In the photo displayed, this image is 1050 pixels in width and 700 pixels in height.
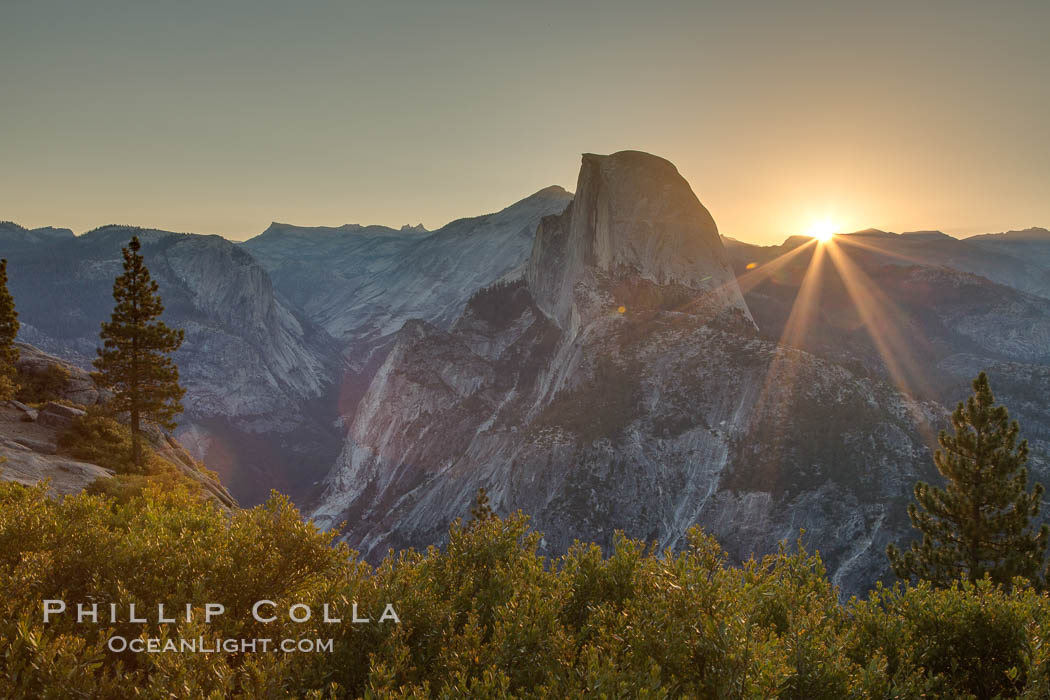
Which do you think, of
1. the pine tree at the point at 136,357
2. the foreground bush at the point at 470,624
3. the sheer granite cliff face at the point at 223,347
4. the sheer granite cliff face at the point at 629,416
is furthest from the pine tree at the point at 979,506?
the sheer granite cliff face at the point at 223,347

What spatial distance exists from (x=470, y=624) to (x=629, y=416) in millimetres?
54877

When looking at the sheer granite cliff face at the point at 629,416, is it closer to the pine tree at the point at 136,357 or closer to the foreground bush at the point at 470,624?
the pine tree at the point at 136,357

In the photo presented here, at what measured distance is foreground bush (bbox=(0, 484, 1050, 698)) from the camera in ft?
25.9

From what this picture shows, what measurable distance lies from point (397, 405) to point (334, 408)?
81.9m

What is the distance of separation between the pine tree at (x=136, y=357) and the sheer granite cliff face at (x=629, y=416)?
1409 inches

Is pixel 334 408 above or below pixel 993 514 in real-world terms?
below

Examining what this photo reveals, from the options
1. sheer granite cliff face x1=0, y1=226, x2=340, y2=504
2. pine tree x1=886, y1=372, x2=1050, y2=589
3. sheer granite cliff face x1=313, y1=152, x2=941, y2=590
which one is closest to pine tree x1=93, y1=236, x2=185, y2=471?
sheer granite cliff face x1=313, y1=152, x2=941, y2=590

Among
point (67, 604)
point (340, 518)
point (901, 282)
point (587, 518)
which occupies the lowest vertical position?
point (340, 518)

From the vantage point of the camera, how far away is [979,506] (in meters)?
23.8

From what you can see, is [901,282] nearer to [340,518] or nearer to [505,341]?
[505,341]

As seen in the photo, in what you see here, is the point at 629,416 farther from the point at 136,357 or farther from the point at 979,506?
the point at 136,357

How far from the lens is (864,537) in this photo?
44.6m

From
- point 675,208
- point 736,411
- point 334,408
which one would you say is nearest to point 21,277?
point 334,408

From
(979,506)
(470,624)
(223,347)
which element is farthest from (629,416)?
(223,347)
